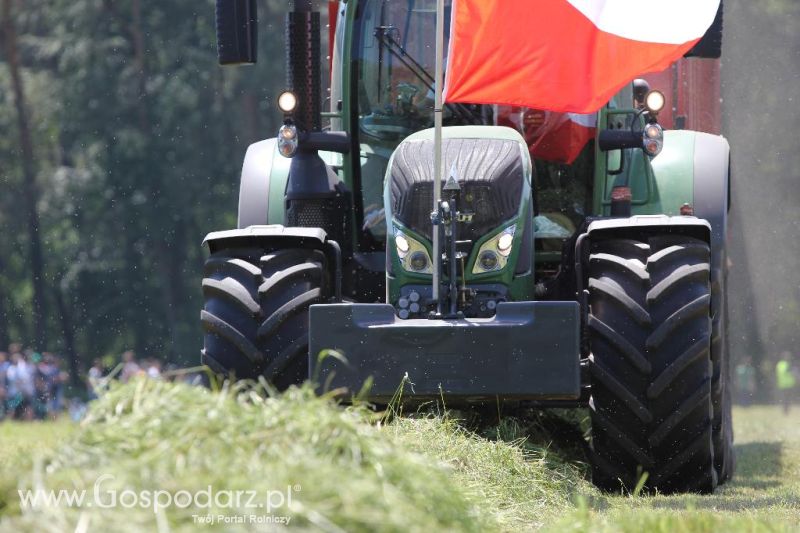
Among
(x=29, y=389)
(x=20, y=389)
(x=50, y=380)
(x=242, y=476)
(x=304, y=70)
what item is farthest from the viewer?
(x=50, y=380)

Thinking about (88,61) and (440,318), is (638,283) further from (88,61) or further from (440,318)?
(88,61)

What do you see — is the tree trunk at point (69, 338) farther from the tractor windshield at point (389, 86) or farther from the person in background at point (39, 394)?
the tractor windshield at point (389, 86)

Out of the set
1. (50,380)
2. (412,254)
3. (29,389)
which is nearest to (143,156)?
(50,380)

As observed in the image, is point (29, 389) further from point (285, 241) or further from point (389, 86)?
point (285, 241)

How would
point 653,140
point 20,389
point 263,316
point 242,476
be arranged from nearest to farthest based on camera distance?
point 242,476
point 263,316
point 653,140
point 20,389

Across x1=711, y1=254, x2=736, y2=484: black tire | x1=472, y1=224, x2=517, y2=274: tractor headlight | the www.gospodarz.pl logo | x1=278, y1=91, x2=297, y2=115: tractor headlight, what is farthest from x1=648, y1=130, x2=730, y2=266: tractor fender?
the www.gospodarz.pl logo

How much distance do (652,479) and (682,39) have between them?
246 cm

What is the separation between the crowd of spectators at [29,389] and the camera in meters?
27.0

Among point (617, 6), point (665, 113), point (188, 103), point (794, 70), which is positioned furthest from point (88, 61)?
point (617, 6)

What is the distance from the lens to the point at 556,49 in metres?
8.68

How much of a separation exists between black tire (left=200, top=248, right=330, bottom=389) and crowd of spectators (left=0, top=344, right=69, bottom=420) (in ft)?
59.7

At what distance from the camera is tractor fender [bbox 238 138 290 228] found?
976 centimetres

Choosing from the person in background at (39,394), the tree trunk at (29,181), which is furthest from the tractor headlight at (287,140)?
the tree trunk at (29,181)

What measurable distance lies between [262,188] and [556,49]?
2.14m
